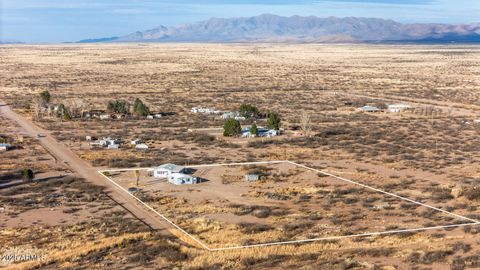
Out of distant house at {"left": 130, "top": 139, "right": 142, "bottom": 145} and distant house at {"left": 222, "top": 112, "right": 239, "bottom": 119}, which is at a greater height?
distant house at {"left": 130, "top": 139, "right": 142, "bottom": 145}

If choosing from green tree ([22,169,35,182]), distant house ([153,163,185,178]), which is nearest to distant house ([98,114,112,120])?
distant house ([153,163,185,178])

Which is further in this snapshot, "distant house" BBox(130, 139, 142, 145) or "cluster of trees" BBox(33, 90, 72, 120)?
"cluster of trees" BBox(33, 90, 72, 120)

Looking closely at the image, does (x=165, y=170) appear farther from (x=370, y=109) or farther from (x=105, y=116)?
(x=370, y=109)

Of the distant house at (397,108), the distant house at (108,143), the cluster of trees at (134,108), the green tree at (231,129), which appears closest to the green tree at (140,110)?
the cluster of trees at (134,108)

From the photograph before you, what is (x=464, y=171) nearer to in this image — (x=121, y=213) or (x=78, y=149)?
(x=121, y=213)

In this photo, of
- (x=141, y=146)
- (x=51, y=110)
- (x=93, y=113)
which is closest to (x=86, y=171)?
(x=141, y=146)

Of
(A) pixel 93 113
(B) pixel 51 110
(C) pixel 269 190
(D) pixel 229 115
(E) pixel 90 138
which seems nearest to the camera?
(C) pixel 269 190

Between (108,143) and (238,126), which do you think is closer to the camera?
(108,143)

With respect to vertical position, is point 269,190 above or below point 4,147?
below

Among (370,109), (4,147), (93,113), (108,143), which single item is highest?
(4,147)

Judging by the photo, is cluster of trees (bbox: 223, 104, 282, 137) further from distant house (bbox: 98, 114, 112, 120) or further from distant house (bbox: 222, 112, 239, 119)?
distant house (bbox: 98, 114, 112, 120)
